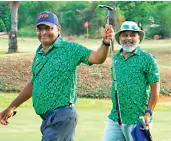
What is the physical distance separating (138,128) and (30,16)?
54.7m

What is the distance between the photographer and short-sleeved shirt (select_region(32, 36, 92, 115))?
4.96 meters

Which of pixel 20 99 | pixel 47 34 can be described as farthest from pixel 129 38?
pixel 20 99

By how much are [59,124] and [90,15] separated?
56.9 metres

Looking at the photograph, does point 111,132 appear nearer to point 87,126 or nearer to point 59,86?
point 59,86

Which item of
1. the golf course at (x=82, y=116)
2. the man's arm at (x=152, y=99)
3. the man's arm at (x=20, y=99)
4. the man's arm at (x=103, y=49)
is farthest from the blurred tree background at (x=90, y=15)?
the man's arm at (x=103, y=49)

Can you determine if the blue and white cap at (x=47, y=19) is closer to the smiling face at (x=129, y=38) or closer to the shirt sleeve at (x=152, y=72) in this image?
the smiling face at (x=129, y=38)

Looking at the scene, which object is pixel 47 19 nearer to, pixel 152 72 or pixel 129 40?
pixel 129 40

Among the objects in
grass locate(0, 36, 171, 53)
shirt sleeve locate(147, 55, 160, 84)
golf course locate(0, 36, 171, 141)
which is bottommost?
grass locate(0, 36, 171, 53)

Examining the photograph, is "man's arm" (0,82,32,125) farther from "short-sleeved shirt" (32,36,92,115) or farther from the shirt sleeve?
the shirt sleeve

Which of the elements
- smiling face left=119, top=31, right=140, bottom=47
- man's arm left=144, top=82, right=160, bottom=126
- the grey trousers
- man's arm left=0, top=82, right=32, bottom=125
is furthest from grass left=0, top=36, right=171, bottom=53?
the grey trousers

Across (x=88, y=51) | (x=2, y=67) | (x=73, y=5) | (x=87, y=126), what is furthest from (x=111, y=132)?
(x=73, y=5)

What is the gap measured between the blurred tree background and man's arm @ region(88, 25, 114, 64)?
48.5 meters

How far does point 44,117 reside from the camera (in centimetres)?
504

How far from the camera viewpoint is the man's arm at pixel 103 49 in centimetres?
454
